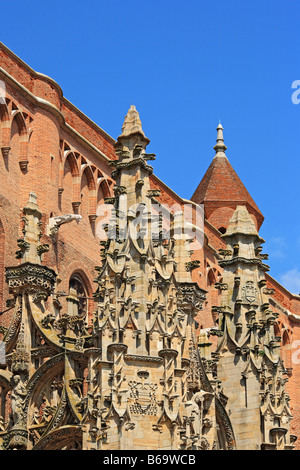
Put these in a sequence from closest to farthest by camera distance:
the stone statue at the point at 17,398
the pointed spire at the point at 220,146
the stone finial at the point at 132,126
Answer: the stone statue at the point at 17,398, the stone finial at the point at 132,126, the pointed spire at the point at 220,146

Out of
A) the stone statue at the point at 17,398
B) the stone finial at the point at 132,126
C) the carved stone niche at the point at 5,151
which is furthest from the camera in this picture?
the carved stone niche at the point at 5,151

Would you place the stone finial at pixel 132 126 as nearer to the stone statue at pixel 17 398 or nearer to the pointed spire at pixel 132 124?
the pointed spire at pixel 132 124

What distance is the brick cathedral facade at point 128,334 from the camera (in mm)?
25250

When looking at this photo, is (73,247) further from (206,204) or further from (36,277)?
(206,204)

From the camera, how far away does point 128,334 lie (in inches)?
1009

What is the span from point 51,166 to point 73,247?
251 centimetres

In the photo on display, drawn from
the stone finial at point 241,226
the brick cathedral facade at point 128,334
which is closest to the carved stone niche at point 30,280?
the brick cathedral facade at point 128,334

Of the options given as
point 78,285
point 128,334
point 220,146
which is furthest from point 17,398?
point 220,146

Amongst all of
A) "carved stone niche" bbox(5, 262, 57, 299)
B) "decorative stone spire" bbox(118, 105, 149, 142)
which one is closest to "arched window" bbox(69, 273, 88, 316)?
"carved stone niche" bbox(5, 262, 57, 299)

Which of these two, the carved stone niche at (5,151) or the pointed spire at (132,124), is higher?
the carved stone niche at (5,151)

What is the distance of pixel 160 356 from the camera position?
25.7 metres

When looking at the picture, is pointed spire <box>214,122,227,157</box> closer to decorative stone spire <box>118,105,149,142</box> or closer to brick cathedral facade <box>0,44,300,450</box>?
brick cathedral facade <box>0,44,300,450</box>

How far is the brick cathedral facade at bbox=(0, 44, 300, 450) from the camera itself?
25.2 meters
